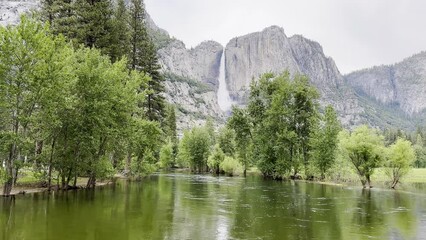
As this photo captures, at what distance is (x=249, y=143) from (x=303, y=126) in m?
13.5

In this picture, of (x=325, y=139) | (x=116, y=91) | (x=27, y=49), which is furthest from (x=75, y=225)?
(x=325, y=139)

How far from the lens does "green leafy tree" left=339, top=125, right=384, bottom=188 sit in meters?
49.4

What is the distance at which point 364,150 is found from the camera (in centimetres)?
4947

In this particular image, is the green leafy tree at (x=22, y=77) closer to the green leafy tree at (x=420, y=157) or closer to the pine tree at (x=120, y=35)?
the pine tree at (x=120, y=35)

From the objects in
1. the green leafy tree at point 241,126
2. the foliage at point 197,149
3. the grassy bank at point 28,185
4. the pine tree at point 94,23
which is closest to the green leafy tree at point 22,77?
the grassy bank at point 28,185

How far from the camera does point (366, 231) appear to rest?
1842cm

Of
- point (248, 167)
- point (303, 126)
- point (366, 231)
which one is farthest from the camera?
point (248, 167)

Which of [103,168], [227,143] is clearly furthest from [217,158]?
[103,168]

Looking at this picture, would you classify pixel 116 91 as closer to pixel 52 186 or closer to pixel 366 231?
pixel 52 186

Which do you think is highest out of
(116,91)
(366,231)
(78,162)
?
(116,91)

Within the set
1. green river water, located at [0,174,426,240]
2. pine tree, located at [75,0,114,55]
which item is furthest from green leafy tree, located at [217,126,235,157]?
green river water, located at [0,174,426,240]

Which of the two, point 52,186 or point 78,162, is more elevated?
point 78,162

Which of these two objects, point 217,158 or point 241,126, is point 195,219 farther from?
point 217,158

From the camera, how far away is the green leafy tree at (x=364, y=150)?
49.4 meters
